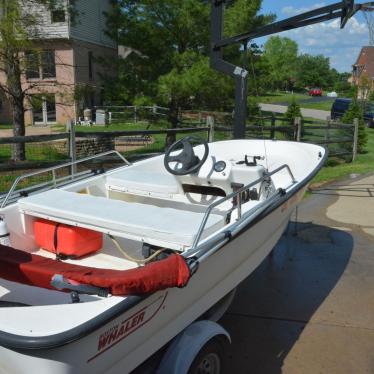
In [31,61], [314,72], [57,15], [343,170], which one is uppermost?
[314,72]

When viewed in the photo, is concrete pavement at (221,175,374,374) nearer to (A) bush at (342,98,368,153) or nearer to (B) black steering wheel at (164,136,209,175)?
(B) black steering wheel at (164,136,209,175)

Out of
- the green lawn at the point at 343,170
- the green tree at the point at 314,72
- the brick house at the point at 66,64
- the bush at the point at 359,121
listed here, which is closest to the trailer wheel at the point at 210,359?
the green lawn at the point at 343,170

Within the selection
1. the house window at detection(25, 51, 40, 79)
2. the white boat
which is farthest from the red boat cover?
the house window at detection(25, 51, 40, 79)

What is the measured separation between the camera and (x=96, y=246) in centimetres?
387

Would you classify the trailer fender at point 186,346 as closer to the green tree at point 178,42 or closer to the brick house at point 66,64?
the brick house at point 66,64

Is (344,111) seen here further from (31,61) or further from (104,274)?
(104,274)

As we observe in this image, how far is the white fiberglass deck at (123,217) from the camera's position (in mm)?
3160

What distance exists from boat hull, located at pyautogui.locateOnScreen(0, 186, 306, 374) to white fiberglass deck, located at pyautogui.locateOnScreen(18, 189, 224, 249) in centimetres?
25

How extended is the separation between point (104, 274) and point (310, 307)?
255 cm

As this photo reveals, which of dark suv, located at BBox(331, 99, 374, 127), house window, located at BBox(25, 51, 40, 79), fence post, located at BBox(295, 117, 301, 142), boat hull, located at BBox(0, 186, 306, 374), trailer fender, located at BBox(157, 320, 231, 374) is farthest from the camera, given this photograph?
dark suv, located at BBox(331, 99, 374, 127)

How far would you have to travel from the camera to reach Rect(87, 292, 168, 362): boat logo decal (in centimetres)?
242

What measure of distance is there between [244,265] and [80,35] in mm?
22274

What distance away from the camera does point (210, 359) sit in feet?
10.2

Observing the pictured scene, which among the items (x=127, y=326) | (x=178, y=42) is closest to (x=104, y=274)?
(x=127, y=326)
